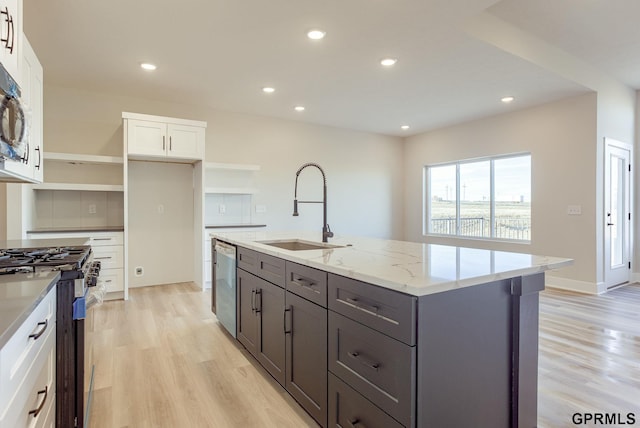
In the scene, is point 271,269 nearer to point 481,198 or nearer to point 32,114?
point 32,114

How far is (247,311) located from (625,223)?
5639mm

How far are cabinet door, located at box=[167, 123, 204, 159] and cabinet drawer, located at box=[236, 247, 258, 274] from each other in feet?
7.86

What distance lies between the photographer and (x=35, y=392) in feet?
3.53

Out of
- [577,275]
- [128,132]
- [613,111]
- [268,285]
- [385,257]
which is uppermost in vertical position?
[613,111]

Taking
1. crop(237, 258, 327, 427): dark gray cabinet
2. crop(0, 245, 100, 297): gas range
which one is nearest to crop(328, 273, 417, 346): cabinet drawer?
crop(237, 258, 327, 427): dark gray cabinet

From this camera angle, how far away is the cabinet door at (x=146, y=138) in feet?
14.0

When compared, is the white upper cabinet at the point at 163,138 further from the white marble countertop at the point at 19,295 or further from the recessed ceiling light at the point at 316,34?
the white marble countertop at the point at 19,295

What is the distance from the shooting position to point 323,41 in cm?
325

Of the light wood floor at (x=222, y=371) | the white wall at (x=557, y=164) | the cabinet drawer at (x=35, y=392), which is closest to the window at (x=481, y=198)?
the white wall at (x=557, y=164)

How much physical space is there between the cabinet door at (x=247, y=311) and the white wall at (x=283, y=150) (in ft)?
10.3

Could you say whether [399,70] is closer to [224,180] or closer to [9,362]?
[224,180]

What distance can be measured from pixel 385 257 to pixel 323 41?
2.32 m

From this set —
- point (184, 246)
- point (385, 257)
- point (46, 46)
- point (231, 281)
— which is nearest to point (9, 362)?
point (385, 257)

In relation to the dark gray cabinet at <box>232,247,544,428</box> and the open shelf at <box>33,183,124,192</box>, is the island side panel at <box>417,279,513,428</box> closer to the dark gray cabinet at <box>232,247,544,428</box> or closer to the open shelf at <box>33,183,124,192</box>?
the dark gray cabinet at <box>232,247,544,428</box>
